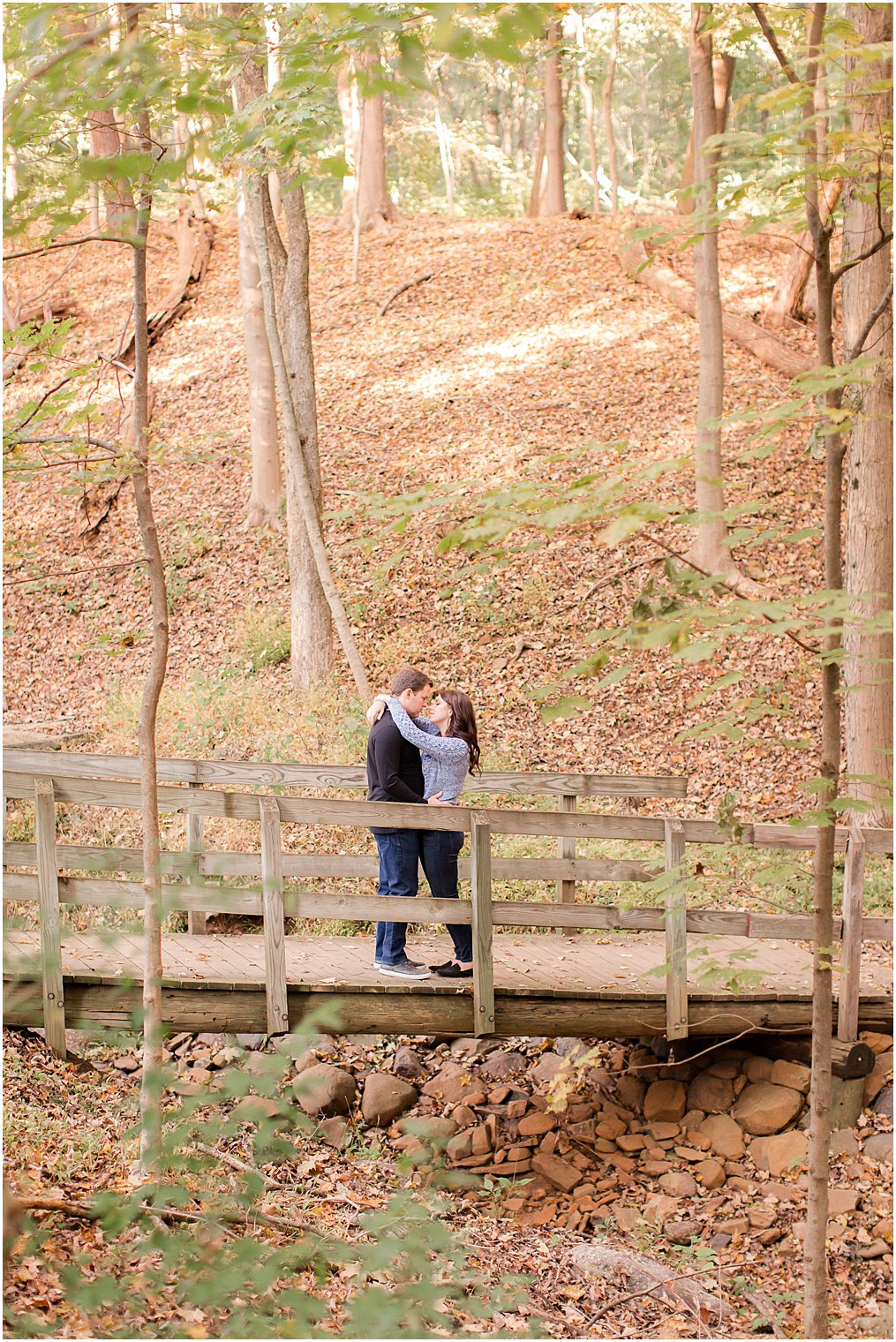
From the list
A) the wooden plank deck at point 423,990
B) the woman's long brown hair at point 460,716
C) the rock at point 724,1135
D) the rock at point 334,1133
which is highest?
the woman's long brown hair at point 460,716

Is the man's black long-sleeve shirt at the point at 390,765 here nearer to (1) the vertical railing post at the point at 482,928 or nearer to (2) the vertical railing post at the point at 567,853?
(1) the vertical railing post at the point at 482,928

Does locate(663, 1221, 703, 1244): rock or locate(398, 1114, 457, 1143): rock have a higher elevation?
locate(398, 1114, 457, 1143): rock

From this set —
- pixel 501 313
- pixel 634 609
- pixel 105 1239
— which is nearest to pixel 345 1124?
pixel 105 1239

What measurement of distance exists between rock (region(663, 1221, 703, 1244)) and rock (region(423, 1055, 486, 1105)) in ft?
5.58

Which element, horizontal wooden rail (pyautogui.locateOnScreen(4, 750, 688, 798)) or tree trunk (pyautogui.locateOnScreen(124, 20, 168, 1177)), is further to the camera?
horizontal wooden rail (pyautogui.locateOnScreen(4, 750, 688, 798))

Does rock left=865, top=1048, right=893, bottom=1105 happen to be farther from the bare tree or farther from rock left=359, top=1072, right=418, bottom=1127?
the bare tree

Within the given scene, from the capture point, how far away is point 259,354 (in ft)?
48.3

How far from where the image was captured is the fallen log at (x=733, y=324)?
55.7 ft

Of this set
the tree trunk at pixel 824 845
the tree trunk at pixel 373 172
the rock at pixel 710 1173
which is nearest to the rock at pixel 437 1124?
the rock at pixel 710 1173

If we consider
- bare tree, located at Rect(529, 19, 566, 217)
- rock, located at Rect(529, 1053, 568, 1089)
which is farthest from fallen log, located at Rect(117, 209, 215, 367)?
rock, located at Rect(529, 1053, 568, 1089)

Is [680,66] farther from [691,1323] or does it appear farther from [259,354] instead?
[691,1323]

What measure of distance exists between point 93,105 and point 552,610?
9.97m

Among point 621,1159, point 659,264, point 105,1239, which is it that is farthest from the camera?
point 659,264

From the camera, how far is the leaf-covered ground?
11.6 metres
